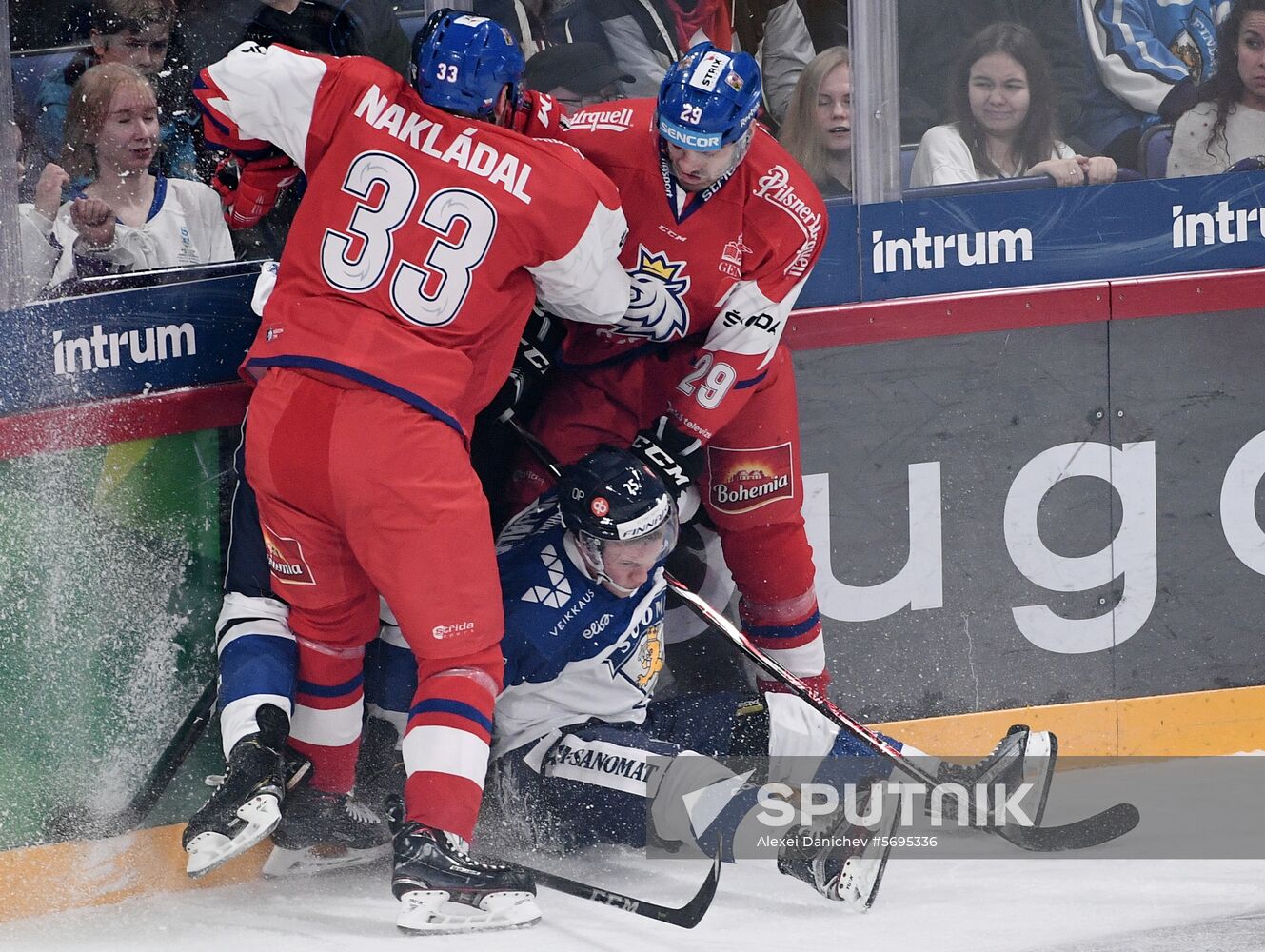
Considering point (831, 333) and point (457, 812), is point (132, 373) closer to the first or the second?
point (457, 812)

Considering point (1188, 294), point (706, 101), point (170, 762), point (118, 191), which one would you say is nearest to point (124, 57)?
point (118, 191)

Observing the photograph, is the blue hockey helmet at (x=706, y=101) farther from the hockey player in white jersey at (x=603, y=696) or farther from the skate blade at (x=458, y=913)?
the skate blade at (x=458, y=913)

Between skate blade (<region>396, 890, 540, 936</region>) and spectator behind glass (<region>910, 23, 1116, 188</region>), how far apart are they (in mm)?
1997

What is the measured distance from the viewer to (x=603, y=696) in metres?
3.44

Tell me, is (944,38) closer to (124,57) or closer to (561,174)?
(561,174)

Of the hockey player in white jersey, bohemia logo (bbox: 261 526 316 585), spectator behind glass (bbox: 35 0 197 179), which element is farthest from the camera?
the hockey player in white jersey

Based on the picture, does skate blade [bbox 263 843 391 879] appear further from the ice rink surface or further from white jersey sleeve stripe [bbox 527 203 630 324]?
white jersey sleeve stripe [bbox 527 203 630 324]

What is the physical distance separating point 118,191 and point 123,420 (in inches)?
18.0

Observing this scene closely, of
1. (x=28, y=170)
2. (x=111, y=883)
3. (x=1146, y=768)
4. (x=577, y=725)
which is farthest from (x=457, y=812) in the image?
(x=1146, y=768)

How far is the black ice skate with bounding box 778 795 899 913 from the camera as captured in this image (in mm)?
3320

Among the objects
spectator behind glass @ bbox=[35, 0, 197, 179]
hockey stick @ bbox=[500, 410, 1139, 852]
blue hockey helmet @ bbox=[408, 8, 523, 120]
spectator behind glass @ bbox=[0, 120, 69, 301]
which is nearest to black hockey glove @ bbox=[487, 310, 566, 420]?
hockey stick @ bbox=[500, 410, 1139, 852]

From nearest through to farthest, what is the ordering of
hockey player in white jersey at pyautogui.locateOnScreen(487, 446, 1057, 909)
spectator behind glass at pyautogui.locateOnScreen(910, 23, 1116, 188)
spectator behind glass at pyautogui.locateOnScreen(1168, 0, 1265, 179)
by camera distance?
1. hockey player in white jersey at pyautogui.locateOnScreen(487, 446, 1057, 909)
2. spectator behind glass at pyautogui.locateOnScreen(910, 23, 1116, 188)
3. spectator behind glass at pyautogui.locateOnScreen(1168, 0, 1265, 179)

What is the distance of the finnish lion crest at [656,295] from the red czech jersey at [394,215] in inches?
14.0

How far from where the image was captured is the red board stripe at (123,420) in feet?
10.5
